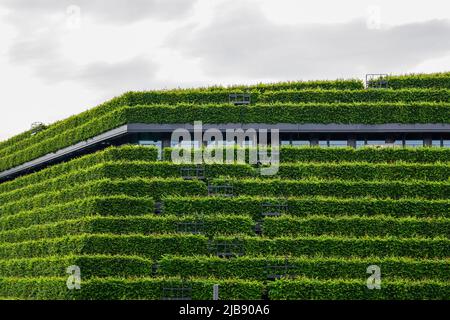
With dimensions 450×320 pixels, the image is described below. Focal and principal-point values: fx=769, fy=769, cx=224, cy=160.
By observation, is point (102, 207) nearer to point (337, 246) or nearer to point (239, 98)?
point (239, 98)

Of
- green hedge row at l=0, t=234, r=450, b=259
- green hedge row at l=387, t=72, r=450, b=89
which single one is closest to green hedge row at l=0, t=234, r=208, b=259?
green hedge row at l=0, t=234, r=450, b=259

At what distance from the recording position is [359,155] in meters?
48.4

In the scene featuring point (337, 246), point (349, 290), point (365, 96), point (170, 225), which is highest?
point (365, 96)

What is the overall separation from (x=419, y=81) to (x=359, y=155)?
24.1 ft

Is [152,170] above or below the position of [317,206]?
above

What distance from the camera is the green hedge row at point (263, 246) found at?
1738 inches

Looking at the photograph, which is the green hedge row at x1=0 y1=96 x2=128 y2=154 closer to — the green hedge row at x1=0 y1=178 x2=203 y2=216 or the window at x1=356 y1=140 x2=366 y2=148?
the green hedge row at x1=0 y1=178 x2=203 y2=216

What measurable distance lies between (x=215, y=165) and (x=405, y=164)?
38.7 feet

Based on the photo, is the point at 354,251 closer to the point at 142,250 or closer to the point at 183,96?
the point at 142,250

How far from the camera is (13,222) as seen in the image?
60094mm

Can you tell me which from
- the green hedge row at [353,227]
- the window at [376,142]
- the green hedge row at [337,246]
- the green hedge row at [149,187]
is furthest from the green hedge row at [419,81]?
the green hedge row at [149,187]

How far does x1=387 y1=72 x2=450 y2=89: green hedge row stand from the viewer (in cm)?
5109

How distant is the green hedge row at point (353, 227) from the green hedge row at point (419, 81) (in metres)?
10.4

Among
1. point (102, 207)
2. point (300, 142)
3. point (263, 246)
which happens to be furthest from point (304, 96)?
point (102, 207)
